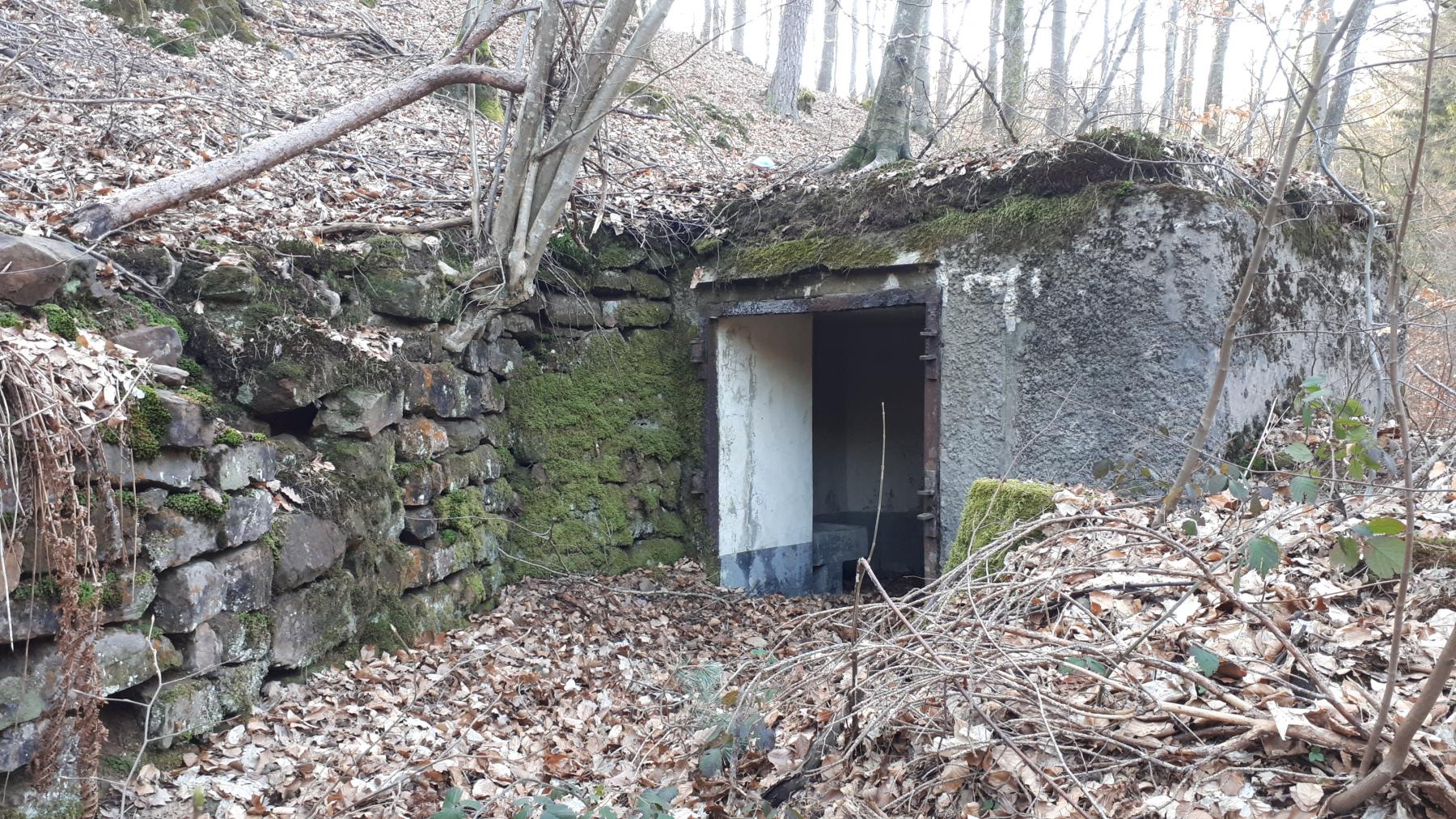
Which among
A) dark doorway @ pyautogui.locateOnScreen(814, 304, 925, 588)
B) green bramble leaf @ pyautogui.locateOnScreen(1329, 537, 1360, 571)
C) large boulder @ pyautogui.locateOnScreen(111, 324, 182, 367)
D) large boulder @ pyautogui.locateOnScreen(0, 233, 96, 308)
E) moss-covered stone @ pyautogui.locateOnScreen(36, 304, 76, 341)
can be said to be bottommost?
dark doorway @ pyautogui.locateOnScreen(814, 304, 925, 588)

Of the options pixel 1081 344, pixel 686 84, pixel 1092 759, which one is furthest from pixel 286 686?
pixel 686 84

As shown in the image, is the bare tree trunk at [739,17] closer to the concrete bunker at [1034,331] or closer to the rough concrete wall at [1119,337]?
the concrete bunker at [1034,331]

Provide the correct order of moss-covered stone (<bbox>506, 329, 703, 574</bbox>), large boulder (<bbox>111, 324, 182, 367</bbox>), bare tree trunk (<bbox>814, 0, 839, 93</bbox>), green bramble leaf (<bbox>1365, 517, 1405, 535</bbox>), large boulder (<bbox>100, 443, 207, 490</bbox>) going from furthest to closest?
bare tree trunk (<bbox>814, 0, 839, 93</bbox>) < moss-covered stone (<bbox>506, 329, 703, 574</bbox>) < large boulder (<bbox>111, 324, 182, 367</bbox>) < large boulder (<bbox>100, 443, 207, 490</bbox>) < green bramble leaf (<bbox>1365, 517, 1405, 535</bbox>)

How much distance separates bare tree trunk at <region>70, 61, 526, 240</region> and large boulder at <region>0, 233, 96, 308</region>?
1.63 ft

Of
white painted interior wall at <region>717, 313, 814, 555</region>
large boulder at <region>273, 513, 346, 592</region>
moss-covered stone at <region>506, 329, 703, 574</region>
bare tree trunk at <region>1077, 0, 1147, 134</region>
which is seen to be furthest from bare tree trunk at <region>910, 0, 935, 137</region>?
large boulder at <region>273, 513, 346, 592</region>

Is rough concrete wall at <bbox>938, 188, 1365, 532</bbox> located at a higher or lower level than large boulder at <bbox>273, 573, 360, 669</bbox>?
higher

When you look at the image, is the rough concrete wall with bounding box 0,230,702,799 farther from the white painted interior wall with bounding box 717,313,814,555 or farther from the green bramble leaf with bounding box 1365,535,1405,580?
the green bramble leaf with bounding box 1365,535,1405,580

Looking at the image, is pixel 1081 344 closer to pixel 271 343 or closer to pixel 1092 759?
pixel 1092 759

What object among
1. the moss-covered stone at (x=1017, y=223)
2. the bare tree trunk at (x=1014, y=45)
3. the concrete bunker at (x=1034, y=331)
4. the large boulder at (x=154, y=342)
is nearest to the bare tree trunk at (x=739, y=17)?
the bare tree trunk at (x=1014, y=45)

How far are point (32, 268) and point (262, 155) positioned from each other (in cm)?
155

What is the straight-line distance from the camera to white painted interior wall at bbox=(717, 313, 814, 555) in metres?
6.34

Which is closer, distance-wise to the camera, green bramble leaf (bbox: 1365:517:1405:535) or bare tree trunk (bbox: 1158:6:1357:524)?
green bramble leaf (bbox: 1365:517:1405:535)

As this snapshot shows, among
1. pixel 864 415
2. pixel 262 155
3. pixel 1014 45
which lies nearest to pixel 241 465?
pixel 262 155

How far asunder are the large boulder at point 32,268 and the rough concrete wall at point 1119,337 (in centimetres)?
404
